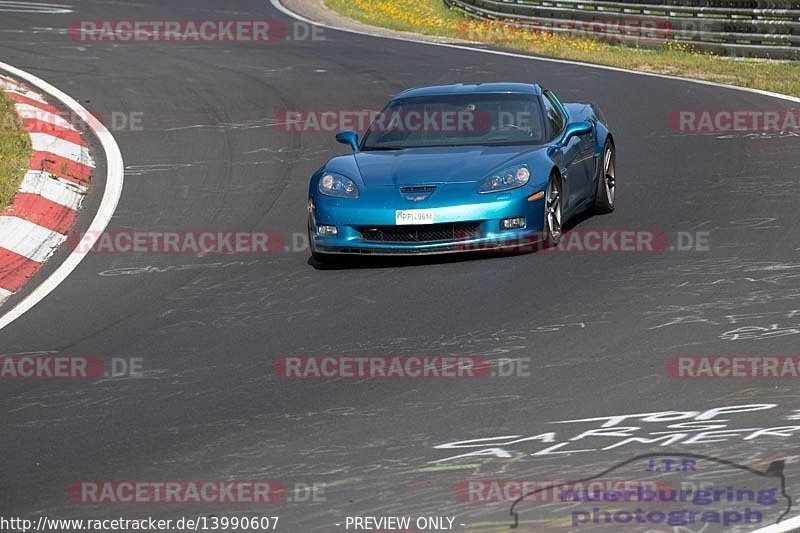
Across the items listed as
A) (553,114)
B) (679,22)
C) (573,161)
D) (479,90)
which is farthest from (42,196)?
(679,22)

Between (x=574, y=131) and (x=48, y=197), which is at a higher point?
(x=574, y=131)

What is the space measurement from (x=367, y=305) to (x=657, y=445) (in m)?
3.39

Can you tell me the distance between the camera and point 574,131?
36.7 ft

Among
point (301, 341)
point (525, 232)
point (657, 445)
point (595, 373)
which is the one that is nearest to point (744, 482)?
point (657, 445)

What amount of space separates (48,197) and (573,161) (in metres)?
4.86

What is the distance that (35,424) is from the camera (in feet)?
22.9

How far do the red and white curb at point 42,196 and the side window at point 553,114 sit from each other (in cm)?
417

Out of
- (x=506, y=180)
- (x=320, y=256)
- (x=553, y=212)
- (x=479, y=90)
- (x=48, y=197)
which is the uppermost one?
(x=479, y=90)

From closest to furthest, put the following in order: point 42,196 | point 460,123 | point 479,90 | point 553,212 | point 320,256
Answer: point 320,256 < point 553,212 < point 460,123 < point 479,90 < point 42,196

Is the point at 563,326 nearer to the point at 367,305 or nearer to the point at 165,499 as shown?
the point at 367,305

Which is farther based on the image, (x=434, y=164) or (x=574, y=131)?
(x=574, y=131)

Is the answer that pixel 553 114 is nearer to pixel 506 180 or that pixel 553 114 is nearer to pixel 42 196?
pixel 506 180

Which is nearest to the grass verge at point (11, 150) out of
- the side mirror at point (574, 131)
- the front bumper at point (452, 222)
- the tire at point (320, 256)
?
the tire at point (320, 256)

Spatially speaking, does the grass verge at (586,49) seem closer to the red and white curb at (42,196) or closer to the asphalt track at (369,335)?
the asphalt track at (369,335)
